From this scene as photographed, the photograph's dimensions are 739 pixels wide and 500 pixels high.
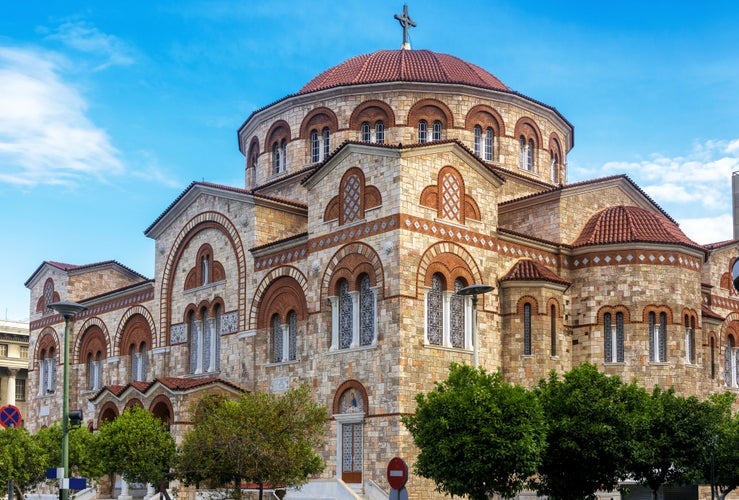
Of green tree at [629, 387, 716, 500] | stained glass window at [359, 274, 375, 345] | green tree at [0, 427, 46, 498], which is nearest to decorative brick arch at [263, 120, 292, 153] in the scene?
stained glass window at [359, 274, 375, 345]

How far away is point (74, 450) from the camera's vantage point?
119ft

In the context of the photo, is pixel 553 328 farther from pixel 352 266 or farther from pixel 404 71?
pixel 404 71

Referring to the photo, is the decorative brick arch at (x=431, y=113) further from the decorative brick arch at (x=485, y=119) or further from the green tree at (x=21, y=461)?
the green tree at (x=21, y=461)

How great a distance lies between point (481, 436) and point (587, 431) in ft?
10.3

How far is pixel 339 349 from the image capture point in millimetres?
33656

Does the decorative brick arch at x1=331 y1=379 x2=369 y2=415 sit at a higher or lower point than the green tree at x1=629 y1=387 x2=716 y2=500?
higher

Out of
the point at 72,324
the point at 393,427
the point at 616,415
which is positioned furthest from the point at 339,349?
the point at 72,324

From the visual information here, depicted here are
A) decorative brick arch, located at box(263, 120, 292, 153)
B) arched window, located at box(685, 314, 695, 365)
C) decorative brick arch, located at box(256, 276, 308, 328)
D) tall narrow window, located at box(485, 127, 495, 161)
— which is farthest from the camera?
decorative brick arch, located at box(263, 120, 292, 153)

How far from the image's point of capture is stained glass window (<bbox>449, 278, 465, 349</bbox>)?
108ft

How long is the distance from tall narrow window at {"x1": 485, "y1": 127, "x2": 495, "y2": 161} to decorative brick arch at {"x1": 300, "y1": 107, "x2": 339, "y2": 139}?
6423mm

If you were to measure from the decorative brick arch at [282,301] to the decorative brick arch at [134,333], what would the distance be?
28.5 ft

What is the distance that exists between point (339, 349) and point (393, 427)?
382 cm

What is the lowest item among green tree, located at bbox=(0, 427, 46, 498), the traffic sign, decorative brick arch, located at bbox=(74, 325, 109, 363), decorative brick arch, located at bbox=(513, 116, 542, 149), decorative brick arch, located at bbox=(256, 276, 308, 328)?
green tree, located at bbox=(0, 427, 46, 498)

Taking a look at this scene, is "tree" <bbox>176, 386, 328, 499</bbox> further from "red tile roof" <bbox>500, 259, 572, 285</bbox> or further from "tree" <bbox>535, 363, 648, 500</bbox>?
"red tile roof" <bbox>500, 259, 572, 285</bbox>
